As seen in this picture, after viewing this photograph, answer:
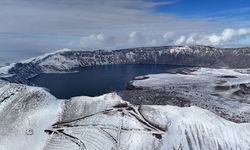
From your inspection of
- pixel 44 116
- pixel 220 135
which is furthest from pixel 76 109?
pixel 220 135

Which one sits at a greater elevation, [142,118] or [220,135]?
[142,118]

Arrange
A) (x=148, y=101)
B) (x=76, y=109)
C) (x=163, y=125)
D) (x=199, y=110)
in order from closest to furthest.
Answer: (x=163, y=125) → (x=76, y=109) → (x=199, y=110) → (x=148, y=101)

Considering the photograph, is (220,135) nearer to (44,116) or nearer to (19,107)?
(44,116)

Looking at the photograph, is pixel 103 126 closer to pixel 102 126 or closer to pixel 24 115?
pixel 102 126

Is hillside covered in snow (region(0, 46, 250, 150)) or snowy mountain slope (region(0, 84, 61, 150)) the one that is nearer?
snowy mountain slope (region(0, 84, 61, 150))

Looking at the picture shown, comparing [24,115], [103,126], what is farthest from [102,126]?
[24,115]

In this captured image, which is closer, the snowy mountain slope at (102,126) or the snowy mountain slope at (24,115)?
the snowy mountain slope at (24,115)

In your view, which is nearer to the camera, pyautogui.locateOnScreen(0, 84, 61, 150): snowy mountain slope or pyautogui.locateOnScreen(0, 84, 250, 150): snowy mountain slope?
pyautogui.locateOnScreen(0, 84, 61, 150): snowy mountain slope

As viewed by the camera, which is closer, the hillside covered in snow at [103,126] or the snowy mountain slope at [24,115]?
the snowy mountain slope at [24,115]
